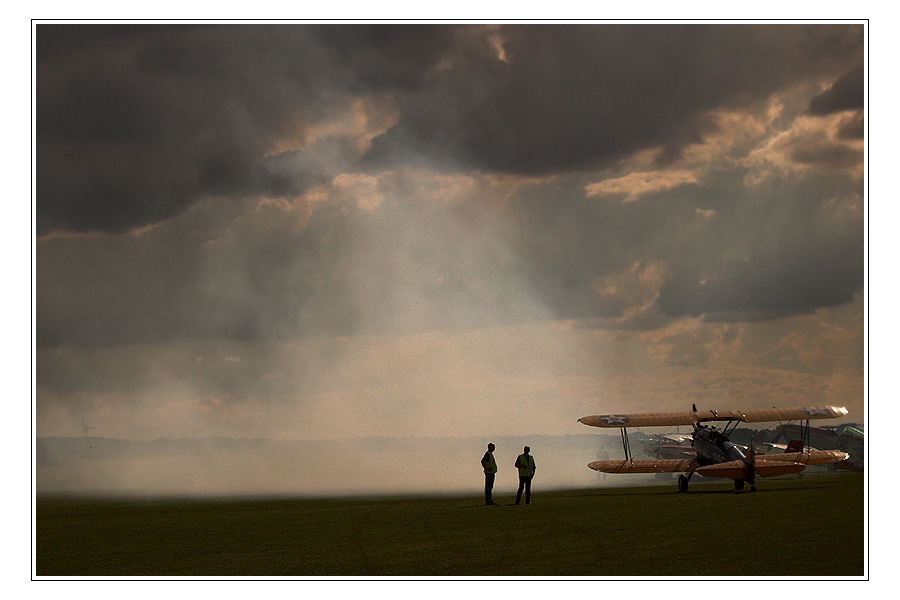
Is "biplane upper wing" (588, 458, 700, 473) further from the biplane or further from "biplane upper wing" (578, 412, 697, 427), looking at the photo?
"biplane upper wing" (578, 412, 697, 427)

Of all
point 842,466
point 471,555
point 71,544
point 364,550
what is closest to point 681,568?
point 471,555

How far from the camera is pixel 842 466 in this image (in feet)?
186

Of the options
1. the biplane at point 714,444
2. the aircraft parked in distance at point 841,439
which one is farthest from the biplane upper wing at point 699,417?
the aircraft parked in distance at point 841,439

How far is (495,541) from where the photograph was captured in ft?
65.0

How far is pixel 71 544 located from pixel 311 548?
7379mm

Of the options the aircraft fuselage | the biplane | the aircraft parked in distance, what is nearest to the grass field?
the biplane

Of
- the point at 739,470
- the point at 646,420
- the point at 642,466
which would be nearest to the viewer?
the point at 739,470

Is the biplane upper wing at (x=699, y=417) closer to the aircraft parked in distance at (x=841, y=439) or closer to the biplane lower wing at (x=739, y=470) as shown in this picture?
the biplane lower wing at (x=739, y=470)

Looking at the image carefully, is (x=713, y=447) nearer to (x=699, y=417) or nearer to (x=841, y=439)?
(x=699, y=417)

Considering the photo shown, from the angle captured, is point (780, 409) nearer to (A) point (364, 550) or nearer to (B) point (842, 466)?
(B) point (842, 466)

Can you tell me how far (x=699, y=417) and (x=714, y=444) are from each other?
1.52 meters

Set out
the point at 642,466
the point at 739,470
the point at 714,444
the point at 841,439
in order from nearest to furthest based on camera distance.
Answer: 1. the point at 739,470
2. the point at 714,444
3. the point at 642,466
4. the point at 841,439

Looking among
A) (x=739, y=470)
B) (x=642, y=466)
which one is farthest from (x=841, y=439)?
(x=739, y=470)

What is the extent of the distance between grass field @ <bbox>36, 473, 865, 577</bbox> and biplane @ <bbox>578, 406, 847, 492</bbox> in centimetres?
446
